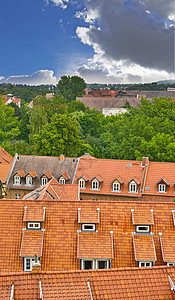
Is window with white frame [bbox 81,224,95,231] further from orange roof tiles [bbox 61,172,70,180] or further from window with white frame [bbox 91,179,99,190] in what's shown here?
orange roof tiles [bbox 61,172,70,180]

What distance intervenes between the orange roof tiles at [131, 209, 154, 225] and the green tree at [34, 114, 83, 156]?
31.3m

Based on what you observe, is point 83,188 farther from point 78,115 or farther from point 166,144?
point 78,115

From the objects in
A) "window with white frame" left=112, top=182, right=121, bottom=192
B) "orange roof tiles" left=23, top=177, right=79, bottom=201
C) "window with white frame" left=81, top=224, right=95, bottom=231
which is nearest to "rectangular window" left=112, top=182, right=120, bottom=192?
"window with white frame" left=112, top=182, right=121, bottom=192

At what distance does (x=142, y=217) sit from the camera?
78.1 ft

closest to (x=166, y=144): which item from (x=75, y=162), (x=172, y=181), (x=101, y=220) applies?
(x=172, y=181)

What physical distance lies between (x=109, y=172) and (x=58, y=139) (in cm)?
1237

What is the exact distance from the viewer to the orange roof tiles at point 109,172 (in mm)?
44844

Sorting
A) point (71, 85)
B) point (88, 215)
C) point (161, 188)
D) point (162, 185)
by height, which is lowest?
point (161, 188)

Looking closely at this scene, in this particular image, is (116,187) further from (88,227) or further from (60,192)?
(88,227)

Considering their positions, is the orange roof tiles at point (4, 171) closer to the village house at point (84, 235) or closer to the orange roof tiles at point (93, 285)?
the village house at point (84, 235)

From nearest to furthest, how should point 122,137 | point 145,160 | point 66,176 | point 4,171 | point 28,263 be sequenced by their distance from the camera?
1. point 28,263
2. point 145,160
3. point 66,176
4. point 4,171
5. point 122,137

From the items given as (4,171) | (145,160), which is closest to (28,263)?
(145,160)

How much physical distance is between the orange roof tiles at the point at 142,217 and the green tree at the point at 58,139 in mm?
31305

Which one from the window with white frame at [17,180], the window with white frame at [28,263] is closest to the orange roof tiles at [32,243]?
the window with white frame at [28,263]
